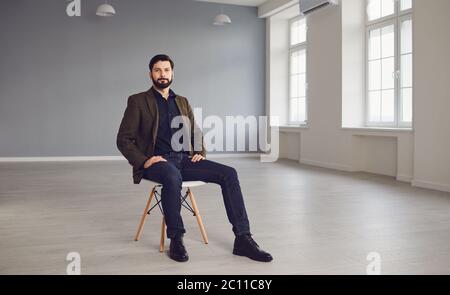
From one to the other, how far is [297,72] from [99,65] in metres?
4.13

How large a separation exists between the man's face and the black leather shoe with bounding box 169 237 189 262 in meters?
1.02

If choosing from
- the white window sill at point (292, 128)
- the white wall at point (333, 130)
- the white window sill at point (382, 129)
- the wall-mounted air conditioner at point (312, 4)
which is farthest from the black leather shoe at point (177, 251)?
the white window sill at point (292, 128)

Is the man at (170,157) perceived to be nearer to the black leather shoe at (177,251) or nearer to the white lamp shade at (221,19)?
the black leather shoe at (177,251)

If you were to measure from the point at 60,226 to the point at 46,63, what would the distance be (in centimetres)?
657

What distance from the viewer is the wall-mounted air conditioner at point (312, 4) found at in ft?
25.5

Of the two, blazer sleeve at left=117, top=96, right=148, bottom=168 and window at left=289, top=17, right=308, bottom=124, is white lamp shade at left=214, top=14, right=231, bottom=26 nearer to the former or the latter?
window at left=289, top=17, right=308, bottom=124

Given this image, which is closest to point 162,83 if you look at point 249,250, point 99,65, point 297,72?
point 249,250

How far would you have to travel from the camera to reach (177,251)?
280cm

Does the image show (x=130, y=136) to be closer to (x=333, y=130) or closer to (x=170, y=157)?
(x=170, y=157)

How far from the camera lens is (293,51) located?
10336 mm

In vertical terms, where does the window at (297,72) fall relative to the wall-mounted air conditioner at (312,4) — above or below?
below

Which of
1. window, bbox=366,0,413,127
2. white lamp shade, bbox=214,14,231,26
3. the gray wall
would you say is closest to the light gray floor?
window, bbox=366,0,413,127

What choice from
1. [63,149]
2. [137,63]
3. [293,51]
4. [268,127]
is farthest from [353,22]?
[63,149]

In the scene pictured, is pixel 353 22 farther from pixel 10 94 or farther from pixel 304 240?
pixel 10 94
